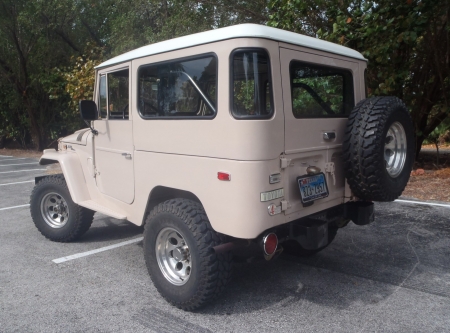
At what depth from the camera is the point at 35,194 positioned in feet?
18.0

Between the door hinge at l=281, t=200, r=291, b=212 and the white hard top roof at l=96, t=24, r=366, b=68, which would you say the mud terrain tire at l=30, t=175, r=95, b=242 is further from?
the door hinge at l=281, t=200, r=291, b=212

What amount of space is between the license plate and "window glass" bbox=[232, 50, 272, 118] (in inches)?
26.5

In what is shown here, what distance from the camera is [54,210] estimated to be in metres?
5.49

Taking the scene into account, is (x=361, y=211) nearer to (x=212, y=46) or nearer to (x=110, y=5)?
(x=212, y=46)

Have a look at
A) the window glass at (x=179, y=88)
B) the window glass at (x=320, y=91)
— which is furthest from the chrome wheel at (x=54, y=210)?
the window glass at (x=320, y=91)

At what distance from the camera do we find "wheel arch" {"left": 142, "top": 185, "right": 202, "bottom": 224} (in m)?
3.83

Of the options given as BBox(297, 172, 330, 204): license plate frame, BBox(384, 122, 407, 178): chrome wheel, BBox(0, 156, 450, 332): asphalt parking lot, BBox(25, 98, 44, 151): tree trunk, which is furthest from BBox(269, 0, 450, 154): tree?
BBox(25, 98, 44, 151): tree trunk

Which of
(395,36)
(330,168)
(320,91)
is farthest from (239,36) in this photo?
(395,36)

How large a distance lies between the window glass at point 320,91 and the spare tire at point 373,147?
0.34 metres

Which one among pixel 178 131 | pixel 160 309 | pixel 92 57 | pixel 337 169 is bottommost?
pixel 160 309

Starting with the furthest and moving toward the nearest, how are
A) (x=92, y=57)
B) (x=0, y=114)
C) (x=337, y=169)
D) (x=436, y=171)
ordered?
(x=0, y=114) → (x=92, y=57) → (x=436, y=171) → (x=337, y=169)

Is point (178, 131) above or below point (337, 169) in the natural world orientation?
above

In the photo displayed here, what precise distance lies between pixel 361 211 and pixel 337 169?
Result: 0.49 meters

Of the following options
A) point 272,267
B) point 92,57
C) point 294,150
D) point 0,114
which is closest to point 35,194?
point 272,267
